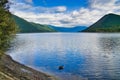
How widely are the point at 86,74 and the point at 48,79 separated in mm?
10029

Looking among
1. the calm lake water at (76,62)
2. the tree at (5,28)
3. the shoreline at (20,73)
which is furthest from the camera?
the calm lake water at (76,62)

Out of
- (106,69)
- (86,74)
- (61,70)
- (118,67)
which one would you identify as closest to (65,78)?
(86,74)

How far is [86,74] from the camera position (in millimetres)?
46781

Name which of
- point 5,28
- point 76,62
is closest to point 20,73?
point 5,28

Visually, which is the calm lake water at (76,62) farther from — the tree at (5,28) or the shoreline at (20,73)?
the tree at (5,28)

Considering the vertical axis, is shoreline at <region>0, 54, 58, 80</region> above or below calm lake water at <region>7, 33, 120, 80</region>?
above

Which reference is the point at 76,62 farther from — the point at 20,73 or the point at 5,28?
the point at 20,73

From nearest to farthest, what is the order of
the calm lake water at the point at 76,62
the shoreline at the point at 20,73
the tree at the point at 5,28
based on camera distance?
the shoreline at the point at 20,73 → the tree at the point at 5,28 → the calm lake water at the point at 76,62

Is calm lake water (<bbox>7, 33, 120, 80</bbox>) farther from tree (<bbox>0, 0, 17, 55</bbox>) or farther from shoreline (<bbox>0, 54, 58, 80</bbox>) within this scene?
tree (<bbox>0, 0, 17, 55</bbox>)

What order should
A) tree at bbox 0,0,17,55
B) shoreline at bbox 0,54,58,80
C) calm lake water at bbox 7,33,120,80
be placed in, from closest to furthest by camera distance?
shoreline at bbox 0,54,58,80, tree at bbox 0,0,17,55, calm lake water at bbox 7,33,120,80

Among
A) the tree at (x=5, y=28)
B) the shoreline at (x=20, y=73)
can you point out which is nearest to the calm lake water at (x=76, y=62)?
the shoreline at (x=20, y=73)

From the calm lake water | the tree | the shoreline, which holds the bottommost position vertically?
the calm lake water

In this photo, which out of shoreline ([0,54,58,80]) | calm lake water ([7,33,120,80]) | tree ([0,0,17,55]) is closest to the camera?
shoreline ([0,54,58,80])

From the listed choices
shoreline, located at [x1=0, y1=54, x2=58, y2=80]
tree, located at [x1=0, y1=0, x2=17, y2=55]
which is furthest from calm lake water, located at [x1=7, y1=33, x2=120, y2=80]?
tree, located at [x1=0, y1=0, x2=17, y2=55]
